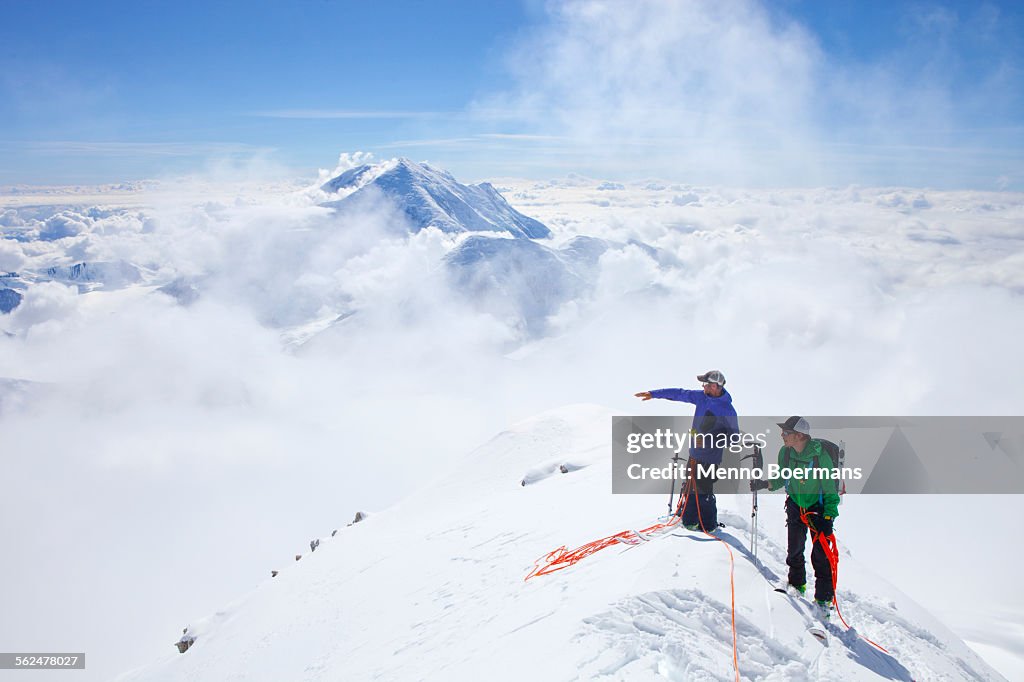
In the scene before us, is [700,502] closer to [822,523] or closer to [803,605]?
[822,523]

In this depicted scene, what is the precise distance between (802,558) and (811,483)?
1.36 meters

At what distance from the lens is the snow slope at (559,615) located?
25.2 ft

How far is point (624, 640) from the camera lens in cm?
751

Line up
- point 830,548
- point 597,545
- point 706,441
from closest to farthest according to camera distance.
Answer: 1. point 830,548
2. point 706,441
3. point 597,545

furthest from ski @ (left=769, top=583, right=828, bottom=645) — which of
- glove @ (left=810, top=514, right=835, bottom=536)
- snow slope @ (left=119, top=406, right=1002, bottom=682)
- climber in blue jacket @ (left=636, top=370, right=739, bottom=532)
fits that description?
climber in blue jacket @ (left=636, top=370, right=739, bottom=532)

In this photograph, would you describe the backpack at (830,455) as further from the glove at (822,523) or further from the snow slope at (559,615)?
the snow slope at (559,615)

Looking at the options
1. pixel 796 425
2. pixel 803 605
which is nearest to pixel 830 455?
pixel 796 425

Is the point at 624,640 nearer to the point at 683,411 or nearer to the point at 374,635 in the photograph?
the point at 374,635

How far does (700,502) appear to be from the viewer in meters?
10.8

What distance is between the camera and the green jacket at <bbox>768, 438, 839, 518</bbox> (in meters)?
8.90

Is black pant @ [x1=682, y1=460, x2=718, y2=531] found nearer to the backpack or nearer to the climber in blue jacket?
the climber in blue jacket

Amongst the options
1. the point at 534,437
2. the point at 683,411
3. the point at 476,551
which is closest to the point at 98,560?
the point at 683,411

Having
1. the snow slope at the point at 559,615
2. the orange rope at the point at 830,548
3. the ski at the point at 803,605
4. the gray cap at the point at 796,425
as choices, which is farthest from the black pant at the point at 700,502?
the gray cap at the point at 796,425

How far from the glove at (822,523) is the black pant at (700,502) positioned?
193 cm
